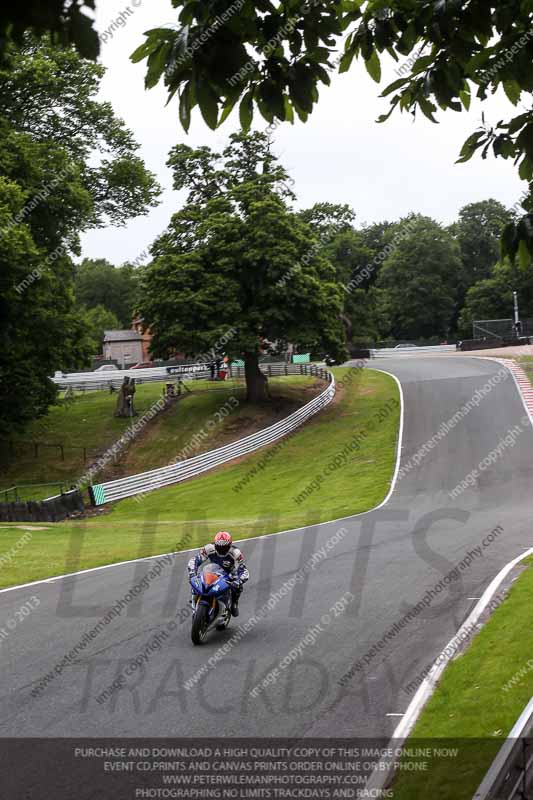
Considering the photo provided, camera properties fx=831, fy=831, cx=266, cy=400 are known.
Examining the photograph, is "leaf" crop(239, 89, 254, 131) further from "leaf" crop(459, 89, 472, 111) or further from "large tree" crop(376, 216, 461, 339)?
"large tree" crop(376, 216, 461, 339)

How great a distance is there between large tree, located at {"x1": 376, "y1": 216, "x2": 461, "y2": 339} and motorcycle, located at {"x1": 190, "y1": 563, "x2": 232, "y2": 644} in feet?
327

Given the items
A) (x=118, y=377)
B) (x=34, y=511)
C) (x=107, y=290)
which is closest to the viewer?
(x=34, y=511)

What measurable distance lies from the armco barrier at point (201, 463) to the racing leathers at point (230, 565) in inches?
828

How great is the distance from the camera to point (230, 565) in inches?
483

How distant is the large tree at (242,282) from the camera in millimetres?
43656

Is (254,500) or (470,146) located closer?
(470,146)

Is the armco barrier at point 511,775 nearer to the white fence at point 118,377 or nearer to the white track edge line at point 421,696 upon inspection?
the white track edge line at point 421,696

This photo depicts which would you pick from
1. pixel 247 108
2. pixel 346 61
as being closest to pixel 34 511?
pixel 346 61

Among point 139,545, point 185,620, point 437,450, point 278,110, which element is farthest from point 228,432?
point 278,110

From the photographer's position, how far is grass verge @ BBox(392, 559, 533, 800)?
682cm

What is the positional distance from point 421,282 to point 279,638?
102889 mm

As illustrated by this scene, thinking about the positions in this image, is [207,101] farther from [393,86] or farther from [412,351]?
[412,351]

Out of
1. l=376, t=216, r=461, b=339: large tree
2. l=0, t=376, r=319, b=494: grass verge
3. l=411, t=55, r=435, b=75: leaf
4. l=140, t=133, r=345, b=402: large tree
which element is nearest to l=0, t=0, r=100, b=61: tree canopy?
l=411, t=55, r=435, b=75: leaf

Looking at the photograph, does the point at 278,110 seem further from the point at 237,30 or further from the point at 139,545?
the point at 139,545
